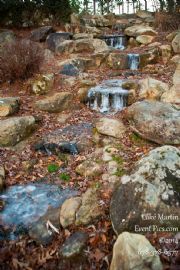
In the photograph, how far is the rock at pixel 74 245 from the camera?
13.2ft

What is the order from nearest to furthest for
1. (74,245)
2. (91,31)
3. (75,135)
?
(74,245) < (75,135) < (91,31)

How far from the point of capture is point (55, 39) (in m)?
14.7

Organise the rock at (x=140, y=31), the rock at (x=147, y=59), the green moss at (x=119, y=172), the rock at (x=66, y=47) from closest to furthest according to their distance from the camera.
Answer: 1. the green moss at (x=119, y=172)
2. the rock at (x=147, y=59)
3. the rock at (x=66, y=47)
4. the rock at (x=140, y=31)

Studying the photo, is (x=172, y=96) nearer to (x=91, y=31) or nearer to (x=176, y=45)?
(x=176, y=45)

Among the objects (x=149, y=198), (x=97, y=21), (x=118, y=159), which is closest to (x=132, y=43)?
(x=97, y=21)

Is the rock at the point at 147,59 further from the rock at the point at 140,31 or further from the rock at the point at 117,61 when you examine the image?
the rock at the point at 140,31

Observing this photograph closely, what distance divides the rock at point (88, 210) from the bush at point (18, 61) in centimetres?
618

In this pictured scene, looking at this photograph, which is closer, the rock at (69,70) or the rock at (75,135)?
the rock at (75,135)

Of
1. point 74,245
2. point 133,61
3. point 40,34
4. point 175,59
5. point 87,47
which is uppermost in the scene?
point 40,34

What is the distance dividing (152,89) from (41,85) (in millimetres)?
3655

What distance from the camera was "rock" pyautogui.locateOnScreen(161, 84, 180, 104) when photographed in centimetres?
800

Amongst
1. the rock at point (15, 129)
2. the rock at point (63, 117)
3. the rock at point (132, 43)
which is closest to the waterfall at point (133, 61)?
the rock at point (132, 43)

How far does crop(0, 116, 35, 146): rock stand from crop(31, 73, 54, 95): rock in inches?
85.8

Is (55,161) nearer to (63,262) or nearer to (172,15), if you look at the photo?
(63,262)
